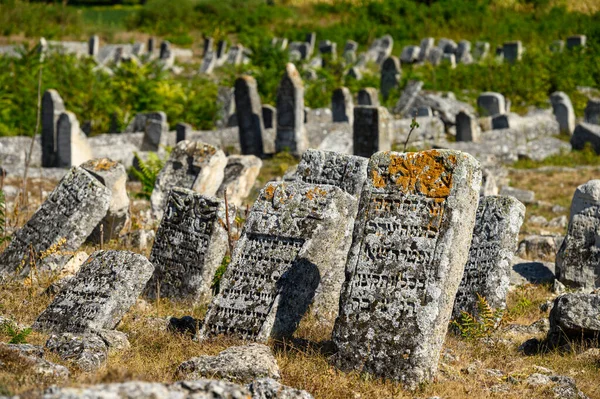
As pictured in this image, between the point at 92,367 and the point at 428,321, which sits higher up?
the point at 428,321

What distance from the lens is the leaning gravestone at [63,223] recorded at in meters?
11.0

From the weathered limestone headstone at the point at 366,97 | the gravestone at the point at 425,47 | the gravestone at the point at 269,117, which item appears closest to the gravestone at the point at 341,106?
the weathered limestone headstone at the point at 366,97

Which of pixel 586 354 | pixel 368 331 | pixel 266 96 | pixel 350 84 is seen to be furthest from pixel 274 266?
pixel 350 84

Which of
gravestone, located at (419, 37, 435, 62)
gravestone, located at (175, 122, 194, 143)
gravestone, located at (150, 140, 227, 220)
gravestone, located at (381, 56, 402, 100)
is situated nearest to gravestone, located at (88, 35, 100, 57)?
gravestone, located at (419, 37, 435, 62)

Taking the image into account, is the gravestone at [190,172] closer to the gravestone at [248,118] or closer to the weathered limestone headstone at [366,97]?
the gravestone at [248,118]

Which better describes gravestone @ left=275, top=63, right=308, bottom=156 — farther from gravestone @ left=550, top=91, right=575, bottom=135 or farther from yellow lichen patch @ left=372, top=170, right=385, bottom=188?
yellow lichen patch @ left=372, top=170, right=385, bottom=188

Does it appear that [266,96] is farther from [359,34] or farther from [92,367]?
[92,367]

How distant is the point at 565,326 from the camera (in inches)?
349

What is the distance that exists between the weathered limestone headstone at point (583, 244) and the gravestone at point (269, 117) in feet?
47.5

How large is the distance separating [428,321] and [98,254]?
11.6 ft

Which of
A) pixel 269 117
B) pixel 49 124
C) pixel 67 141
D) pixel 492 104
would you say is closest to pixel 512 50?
pixel 492 104

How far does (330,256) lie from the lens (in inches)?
364

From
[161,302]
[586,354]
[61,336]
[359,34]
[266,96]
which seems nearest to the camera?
[61,336]

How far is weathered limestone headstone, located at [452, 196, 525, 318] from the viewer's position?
10.1m
